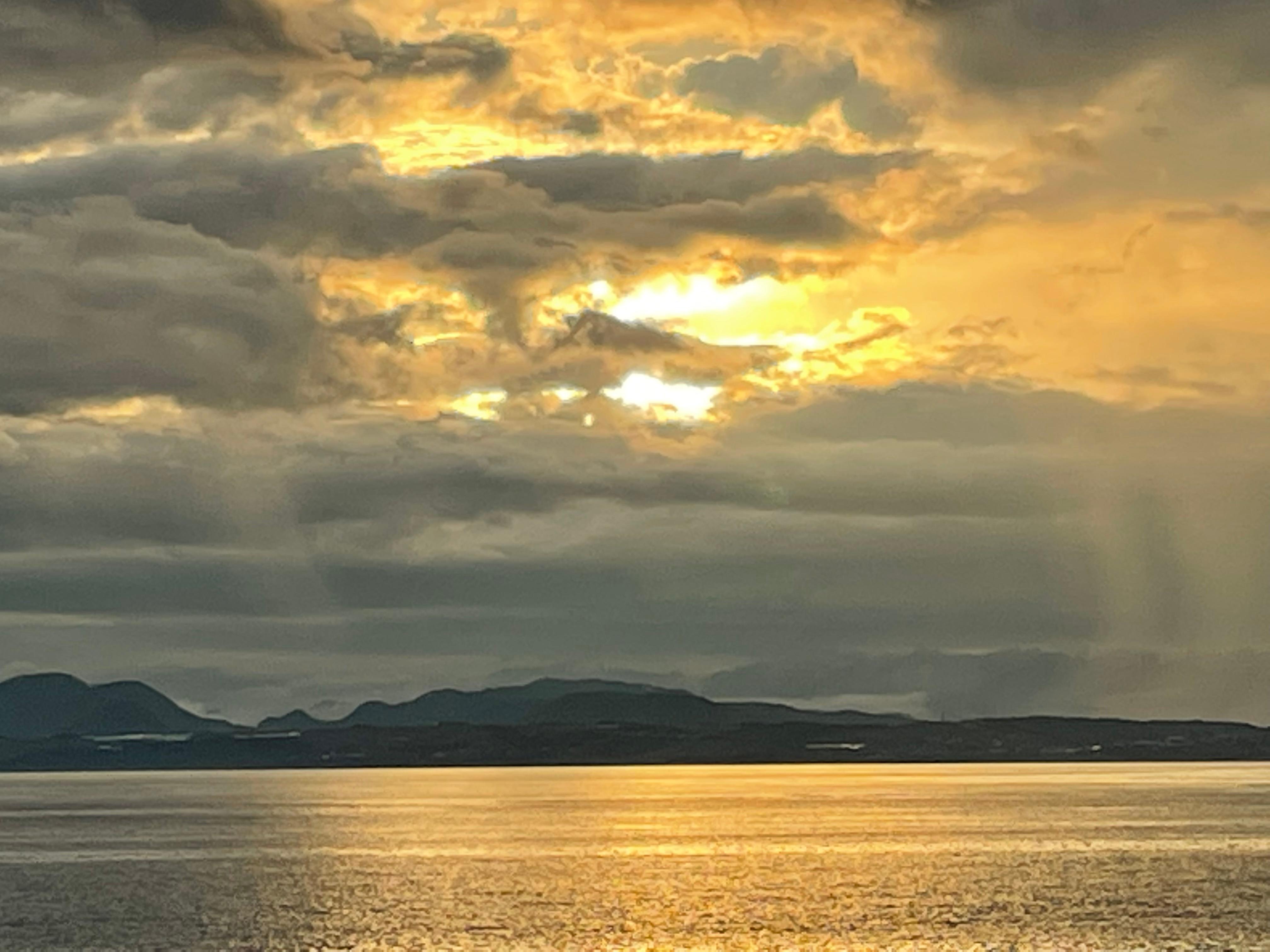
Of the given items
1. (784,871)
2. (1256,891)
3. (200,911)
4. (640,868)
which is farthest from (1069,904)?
(200,911)

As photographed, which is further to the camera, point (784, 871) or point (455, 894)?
point (784, 871)

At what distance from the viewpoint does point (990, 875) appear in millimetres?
186125

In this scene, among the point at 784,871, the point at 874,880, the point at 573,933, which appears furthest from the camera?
the point at 784,871

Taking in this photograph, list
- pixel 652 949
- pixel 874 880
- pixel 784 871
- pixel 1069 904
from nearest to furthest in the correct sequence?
pixel 652 949
pixel 1069 904
pixel 874 880
pixel 784 871

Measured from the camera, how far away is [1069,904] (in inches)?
6068

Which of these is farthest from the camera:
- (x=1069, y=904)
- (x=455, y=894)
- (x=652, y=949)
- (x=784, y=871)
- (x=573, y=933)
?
(x=784, y=871)

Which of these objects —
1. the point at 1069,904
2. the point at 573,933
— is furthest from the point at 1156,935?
the point at 573,933

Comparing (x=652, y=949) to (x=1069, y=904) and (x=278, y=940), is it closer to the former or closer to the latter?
(x=278, y=940)

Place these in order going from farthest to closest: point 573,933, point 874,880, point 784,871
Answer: point 784,871 < point 874,880 < point 573,933

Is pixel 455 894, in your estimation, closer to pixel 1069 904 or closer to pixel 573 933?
pixel 573 933

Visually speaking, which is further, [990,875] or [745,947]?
[990,875]

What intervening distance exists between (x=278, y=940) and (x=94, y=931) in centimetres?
1820

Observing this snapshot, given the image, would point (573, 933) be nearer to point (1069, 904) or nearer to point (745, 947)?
point (745, 947)

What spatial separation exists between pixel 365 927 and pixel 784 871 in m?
68.1
